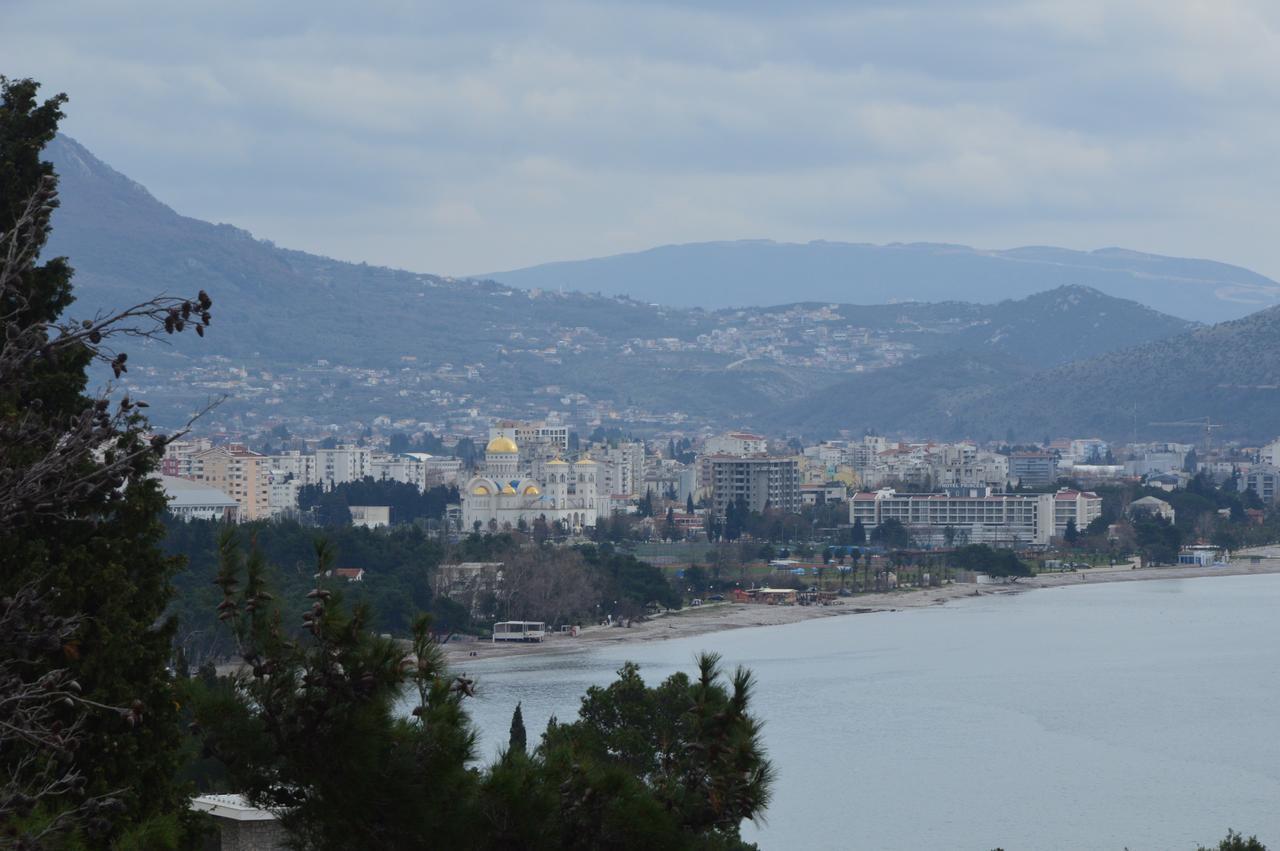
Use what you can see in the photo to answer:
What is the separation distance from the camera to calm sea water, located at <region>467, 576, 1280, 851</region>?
19.9 metres

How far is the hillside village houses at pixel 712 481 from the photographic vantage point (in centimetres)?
6531

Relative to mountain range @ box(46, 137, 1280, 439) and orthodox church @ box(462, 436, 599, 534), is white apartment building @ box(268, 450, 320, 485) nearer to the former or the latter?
orthodox church @ box(462, 436, 599, 534)

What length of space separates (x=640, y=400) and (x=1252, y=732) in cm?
13339

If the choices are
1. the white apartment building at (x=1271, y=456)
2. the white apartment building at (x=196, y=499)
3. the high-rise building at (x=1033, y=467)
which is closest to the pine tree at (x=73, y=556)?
the white apartment building at (x=196, y=499)

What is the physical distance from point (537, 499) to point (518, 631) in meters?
29.7

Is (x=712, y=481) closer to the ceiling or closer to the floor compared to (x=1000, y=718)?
closer to the ceiling

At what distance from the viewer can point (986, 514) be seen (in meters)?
66.2

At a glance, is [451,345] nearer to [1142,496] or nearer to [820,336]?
[820,336]

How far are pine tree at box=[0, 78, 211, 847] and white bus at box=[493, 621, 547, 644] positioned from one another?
30.9 metres

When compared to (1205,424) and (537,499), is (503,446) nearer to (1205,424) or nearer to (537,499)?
(537,499)

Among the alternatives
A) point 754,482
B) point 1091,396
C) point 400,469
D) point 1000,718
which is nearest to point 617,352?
point 1091,396

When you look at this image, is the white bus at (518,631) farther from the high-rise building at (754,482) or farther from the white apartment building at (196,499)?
the high-rise building at (754,482)

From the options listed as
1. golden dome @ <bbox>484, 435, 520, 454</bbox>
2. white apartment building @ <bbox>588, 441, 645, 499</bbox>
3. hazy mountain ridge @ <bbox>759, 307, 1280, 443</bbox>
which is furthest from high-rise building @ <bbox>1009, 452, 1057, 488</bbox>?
hazy mountain ridge @ <bbox>759, 307, 1280, 443</bbox>

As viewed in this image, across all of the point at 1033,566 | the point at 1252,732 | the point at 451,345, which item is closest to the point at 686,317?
the point at 451,345
